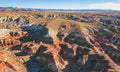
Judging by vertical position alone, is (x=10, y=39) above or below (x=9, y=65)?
above

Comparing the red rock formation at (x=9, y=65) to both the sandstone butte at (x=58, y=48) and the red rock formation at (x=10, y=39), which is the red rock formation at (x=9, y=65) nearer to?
the sandstone butte at (x=58, y=48)

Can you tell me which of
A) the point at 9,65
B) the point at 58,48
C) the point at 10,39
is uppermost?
the point at 10,39

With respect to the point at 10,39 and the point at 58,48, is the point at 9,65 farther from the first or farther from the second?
the point at 10,39

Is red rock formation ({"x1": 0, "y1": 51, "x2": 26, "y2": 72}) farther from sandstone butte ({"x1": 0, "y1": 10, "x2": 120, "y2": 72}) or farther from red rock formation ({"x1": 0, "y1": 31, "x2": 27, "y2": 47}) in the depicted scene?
red rock formation ({"x1": 0, "y1": 31, "x2": 27, "y2": 47})

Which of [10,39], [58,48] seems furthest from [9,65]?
[10,39]

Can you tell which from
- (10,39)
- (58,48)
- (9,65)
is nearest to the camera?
(9,65)

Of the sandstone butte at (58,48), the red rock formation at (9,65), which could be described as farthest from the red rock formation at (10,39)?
the red rock formation at (9,65)

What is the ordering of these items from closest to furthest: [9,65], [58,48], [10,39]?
[9,65], [58,48], [10,39]

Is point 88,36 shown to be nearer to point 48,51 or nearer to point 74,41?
point 74,41

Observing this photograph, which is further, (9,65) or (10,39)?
(10,39)
